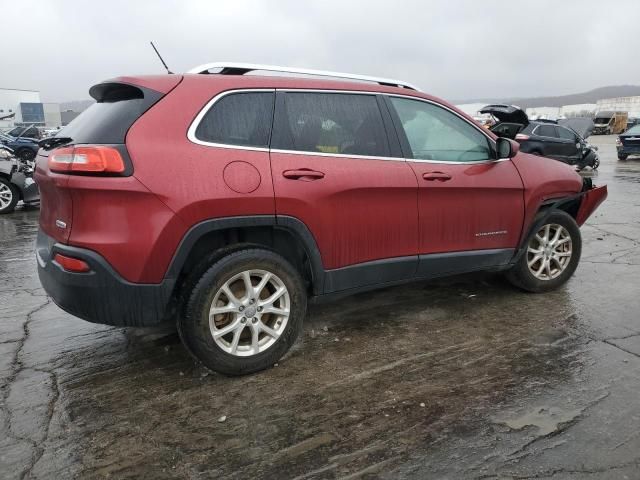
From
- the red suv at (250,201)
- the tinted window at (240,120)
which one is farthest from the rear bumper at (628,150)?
the tinted window at (240,120)

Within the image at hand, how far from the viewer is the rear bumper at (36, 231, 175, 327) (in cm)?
276

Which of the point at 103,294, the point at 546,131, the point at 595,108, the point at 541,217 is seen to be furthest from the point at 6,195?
the point at 595,108

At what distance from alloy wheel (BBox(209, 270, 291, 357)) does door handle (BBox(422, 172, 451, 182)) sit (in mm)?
1333

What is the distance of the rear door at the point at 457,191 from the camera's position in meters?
3.74

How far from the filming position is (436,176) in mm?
3734

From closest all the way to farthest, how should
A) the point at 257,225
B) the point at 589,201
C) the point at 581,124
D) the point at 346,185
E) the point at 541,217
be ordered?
the point at 257,225
the point at 346,185
the point at 541,217
the point at 589,201
the point at 581,124

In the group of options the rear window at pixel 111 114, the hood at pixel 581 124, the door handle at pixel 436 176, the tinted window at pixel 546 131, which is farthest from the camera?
the hood at pixel 581 124

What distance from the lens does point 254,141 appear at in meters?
3.11

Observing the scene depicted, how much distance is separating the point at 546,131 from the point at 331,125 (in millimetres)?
15620

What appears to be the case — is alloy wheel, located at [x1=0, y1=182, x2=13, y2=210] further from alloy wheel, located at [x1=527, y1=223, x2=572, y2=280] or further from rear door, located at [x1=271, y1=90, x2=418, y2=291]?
alloy wheel, located at [x1=527, y1=223, x2=572, y2=280]

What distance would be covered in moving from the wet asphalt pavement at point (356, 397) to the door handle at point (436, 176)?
3.72ft

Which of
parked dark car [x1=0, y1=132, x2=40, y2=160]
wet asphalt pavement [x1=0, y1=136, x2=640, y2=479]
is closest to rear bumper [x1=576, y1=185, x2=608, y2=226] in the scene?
wet asphalt pavement [x1=0, y1=136, x2=640, y2=479]

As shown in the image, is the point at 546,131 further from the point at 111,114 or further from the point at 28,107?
the point at 28,107

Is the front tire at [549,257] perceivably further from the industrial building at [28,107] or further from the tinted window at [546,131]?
the industrial building at [28,107]
